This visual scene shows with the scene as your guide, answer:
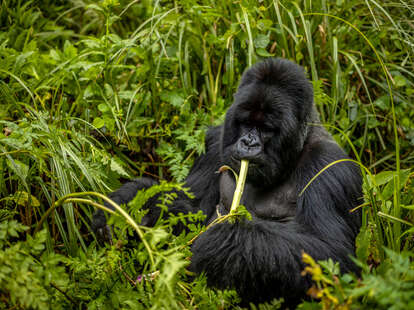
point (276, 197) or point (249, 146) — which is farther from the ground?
point (249, 146)

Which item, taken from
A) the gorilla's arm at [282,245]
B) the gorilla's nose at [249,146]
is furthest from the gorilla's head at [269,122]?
the gorilla's arm at [282,245]

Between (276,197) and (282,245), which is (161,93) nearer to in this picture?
(276,197)

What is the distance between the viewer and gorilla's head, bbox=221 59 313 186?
8.77 feet

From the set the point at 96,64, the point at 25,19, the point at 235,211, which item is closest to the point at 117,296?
the point at 235,211

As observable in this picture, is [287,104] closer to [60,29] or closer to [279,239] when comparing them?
[279,239]

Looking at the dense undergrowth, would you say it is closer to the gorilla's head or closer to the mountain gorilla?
the mountain gorilla

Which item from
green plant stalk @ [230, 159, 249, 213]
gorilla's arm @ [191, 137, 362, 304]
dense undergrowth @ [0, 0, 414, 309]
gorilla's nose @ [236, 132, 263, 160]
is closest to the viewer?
green plant stalk @ [230, 159, 249, 213]

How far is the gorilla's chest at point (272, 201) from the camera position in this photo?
9.14 feet

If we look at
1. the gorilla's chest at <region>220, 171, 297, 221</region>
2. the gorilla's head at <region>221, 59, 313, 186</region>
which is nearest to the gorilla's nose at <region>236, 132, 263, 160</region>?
the gorilla's head at <region>221, 59, 313, 186</region>

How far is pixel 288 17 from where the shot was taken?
391 centimetres

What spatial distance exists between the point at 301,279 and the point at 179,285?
2.17 feet

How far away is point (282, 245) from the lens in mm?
2346

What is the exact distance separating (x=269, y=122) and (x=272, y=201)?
533mm

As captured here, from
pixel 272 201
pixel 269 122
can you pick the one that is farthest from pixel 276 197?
pixel 269 122
